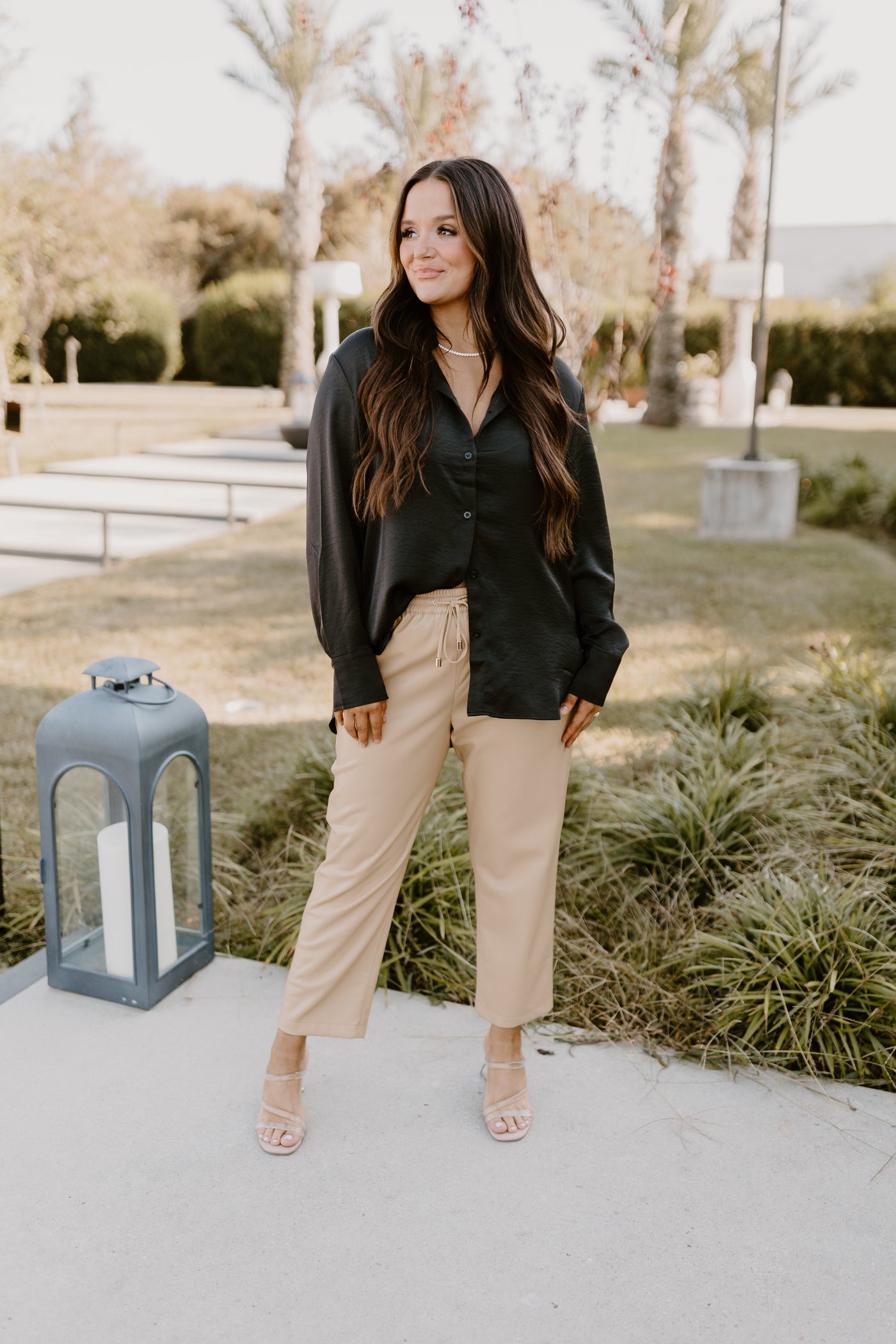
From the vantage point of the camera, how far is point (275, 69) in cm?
1908

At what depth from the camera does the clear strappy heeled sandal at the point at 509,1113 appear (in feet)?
7.45

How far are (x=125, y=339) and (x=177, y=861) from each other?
2675cm

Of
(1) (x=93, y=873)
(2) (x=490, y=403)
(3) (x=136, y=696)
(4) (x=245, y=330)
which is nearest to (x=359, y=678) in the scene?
(2) (x=490, y=403)

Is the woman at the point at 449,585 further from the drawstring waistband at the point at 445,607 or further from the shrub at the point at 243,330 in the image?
the shrub at the point at 243,330

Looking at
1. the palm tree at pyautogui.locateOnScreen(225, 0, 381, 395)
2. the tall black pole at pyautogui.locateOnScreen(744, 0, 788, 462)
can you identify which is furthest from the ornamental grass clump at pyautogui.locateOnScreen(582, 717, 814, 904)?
the palm tree at pyautogui.locateOnScreen(225, 0, 381, 395)

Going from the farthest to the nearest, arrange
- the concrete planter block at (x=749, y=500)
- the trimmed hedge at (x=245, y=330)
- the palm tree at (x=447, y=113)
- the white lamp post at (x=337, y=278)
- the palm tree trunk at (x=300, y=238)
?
the trimmed hedge at (x=245, y=330) < the palm tree trunk at (x=300, y=238) < the white lamp post at (x=337, y=278) < the concrete planter block at (x=749, y=500) < the palm tree at (x=447, y=113)

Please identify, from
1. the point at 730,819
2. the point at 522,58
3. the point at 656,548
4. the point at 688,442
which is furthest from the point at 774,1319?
the point at 688,442

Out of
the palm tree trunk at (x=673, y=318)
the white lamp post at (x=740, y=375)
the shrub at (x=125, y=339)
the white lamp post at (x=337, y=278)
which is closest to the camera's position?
the white lamp post at (x=337, y=278)

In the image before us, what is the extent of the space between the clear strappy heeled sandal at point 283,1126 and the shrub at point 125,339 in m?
25.5

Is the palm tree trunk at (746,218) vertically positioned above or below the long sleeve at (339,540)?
above

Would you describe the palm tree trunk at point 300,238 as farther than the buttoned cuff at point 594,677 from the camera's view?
Yes

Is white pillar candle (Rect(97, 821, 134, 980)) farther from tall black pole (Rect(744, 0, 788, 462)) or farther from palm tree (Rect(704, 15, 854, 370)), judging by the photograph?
palm tree (Rect(704, 15, 854, 370))

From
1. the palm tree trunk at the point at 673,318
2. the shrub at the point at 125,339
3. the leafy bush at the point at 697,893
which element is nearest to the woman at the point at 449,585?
the leafy bush at the point at 697,893

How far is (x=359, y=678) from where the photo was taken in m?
2.06
